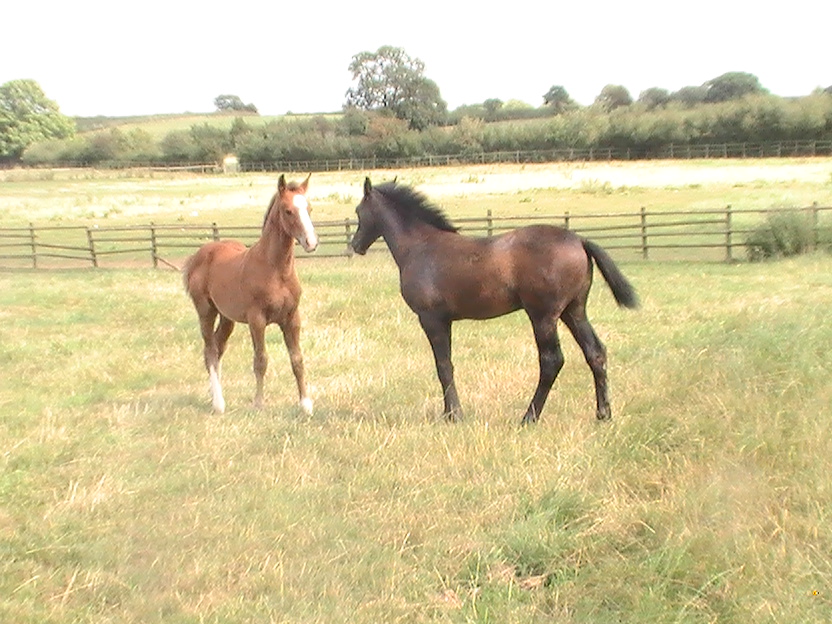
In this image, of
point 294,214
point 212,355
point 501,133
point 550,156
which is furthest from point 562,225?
point 501,133

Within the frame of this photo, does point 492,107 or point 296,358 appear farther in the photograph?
point 492,107

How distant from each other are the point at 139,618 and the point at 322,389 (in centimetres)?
445

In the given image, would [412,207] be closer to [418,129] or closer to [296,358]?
[296,358]

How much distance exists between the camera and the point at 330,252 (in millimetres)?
23812

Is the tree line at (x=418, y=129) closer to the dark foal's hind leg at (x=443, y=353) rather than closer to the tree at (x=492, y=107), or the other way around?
the tree at (x=492, y=107)

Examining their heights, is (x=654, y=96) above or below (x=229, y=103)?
below

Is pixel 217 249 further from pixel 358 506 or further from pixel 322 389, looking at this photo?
pixel 358 506

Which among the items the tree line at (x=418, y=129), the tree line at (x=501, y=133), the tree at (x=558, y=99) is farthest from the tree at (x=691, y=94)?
the tree line at (x=501, y=133)

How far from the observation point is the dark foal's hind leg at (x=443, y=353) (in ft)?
21.0

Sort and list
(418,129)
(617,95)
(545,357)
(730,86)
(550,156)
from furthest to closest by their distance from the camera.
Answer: (617,95) → (730,86) → (418,129) → (550,156) → (545,357)

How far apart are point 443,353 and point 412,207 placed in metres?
1.31

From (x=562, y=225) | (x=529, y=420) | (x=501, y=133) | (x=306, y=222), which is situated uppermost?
(x=501, y=133)

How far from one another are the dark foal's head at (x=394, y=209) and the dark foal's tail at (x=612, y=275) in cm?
128

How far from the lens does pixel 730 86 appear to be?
8725cm
